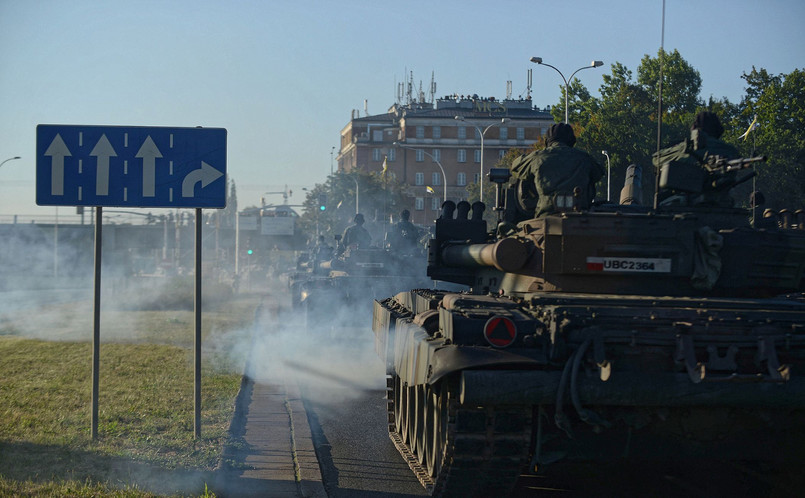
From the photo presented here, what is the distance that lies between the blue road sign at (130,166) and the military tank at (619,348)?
2597 millimetres

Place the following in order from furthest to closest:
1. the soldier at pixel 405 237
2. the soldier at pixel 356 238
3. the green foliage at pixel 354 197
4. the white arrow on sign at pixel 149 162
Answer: the green foliage at pixel 354 197, the soldier at pixel 356 238, the soldier at pixel 405 237, the white arrow on sign at pixel 149 162

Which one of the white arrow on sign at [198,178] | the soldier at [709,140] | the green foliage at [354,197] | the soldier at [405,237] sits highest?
the green foliage at [354,197]

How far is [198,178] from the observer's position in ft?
29.2

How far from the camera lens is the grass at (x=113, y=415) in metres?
7.07

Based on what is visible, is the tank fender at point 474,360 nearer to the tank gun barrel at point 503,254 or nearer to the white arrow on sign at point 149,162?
the tank gun barrel at point 503,254

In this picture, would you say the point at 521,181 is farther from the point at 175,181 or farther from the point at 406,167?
the point at 406,167

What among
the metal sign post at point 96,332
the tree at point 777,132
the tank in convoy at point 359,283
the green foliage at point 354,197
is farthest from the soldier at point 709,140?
the green foliage at point 354,197

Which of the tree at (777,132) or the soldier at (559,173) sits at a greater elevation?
the tree at (777,132)

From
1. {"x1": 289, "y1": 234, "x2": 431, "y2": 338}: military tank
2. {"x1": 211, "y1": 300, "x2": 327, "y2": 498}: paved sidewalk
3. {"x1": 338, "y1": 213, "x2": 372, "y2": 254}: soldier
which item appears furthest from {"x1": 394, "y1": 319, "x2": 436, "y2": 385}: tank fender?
{"x1": 338, "y1": 213, "x2": 372, "y2": 254}: soldier

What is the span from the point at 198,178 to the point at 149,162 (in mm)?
457

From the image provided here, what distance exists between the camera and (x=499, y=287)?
26.7 feet

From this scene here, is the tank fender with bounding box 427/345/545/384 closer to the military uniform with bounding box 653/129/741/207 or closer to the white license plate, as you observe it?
the white license plate

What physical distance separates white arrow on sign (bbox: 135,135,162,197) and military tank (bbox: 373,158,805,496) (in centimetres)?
287

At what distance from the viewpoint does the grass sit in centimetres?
707
